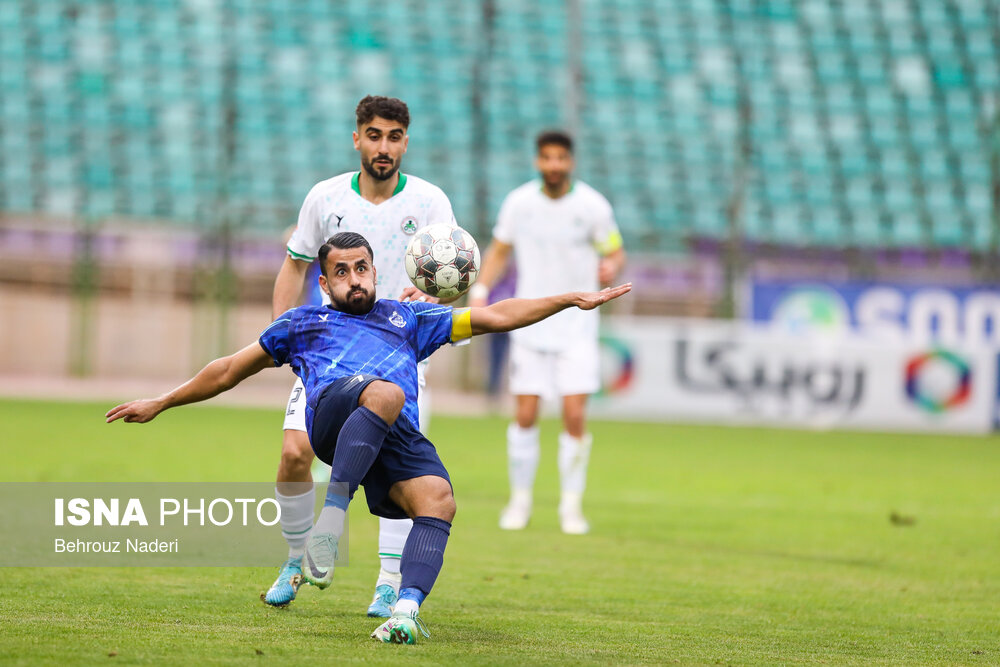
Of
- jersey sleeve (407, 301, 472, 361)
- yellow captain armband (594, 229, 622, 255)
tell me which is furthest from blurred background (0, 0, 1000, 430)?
jersey sleeve (407, 301, 472, 361)

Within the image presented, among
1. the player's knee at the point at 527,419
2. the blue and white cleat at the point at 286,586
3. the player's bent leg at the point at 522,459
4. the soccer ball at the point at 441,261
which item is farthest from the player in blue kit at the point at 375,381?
the player's knee at the point at 527,419

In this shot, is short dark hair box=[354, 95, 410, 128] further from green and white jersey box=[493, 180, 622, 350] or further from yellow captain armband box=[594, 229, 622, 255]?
yellow captain armband box=[594, 229, 622, 255]

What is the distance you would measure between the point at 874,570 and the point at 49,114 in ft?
61.9

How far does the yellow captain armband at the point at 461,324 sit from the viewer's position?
4777mm

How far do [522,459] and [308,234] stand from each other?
129 inches

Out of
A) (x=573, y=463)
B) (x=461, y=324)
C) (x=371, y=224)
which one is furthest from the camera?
(x=573, y=463)

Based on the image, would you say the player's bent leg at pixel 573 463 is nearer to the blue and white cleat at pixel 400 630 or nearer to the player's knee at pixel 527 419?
the player's knee at pixel 527 419

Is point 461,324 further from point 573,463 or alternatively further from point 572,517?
point 573,463

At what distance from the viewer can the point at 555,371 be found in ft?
28.9

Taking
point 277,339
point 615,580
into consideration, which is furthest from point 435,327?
point 615,580

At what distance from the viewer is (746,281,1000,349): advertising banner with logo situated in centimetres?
1886

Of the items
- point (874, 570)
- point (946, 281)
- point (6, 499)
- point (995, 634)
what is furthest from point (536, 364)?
point (946, 281)

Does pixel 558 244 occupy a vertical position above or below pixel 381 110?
below

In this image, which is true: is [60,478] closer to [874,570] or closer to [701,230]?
[874,570]
